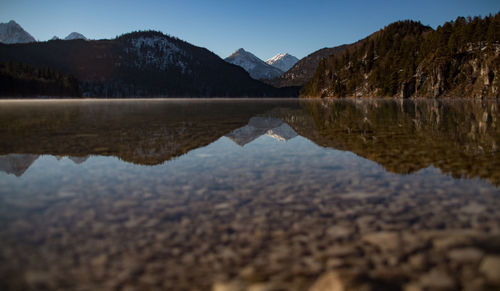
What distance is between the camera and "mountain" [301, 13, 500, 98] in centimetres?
9375

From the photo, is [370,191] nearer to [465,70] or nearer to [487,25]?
[465,70]

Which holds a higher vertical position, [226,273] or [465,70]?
[465,70]

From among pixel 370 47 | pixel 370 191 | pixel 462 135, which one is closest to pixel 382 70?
pixel 370 47

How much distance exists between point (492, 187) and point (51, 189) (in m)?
10.1

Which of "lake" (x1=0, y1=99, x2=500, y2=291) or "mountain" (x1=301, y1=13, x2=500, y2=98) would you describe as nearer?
"lake" (x1=0, y1=99, x2=500, y2=291)

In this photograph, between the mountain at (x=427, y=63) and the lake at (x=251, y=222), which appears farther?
the mountain at (x=427, y=63)

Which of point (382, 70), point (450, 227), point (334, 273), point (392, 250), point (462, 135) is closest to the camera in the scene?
point (334, 273)

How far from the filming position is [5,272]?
143 inches

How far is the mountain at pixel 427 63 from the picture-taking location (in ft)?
308

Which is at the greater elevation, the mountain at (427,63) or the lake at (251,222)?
the mountain at (427,63)

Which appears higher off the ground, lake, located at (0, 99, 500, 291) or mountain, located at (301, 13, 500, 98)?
mountain, located at (301, 13, 500, 98)

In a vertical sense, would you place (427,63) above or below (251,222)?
above

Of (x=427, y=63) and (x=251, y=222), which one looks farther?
(x=427, y=63)

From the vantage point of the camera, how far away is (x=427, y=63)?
11781cm
